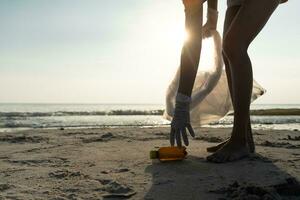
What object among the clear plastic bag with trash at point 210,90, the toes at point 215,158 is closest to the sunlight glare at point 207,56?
the clear plastic bag with trash at point 210,90

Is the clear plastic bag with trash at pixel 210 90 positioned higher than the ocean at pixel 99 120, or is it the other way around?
the clear plastic bag with trash at pixel 210 90

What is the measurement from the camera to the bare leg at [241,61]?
341 cm

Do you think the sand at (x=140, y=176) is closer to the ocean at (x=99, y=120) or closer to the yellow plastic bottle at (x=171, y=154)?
the yellow plastic bottle at (x=171, y=154)

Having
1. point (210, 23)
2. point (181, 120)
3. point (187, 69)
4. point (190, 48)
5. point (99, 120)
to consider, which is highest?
point (210, 23)

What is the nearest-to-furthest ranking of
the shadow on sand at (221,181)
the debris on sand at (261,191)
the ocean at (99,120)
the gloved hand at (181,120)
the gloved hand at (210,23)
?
the debris on sand at (261,191), the shadow on sand at (221,181), the gloved hand at (181,120), the gloved hand at (210,23), the ocean at (99,120)

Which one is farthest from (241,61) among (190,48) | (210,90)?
(210,90)

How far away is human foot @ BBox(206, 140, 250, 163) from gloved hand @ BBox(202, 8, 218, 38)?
1.54 m

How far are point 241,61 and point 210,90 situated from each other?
1101 mm

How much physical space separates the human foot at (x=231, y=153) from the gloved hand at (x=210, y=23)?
Answer: 1543 mm

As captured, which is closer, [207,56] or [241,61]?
[241,61]

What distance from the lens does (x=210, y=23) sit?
450cm

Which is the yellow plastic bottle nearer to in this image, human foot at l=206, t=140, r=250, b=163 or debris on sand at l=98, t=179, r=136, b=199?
human foot at l=206, t=140, r=250, b=163

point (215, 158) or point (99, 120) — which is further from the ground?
point (215, 158)

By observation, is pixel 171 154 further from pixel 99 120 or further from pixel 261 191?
pixel 99 120
